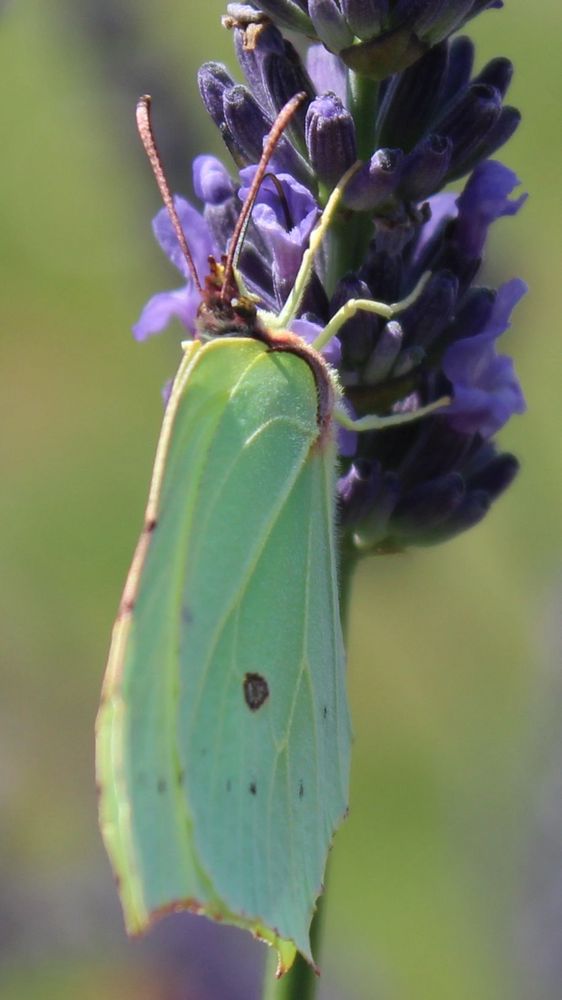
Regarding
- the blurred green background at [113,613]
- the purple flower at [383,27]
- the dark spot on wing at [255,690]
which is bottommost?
the blurred green background at [113,613]

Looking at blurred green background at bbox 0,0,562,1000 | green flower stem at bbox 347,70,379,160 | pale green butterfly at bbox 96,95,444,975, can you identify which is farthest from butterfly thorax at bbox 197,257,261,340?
blurred green background at bbox 0,0,562,1000

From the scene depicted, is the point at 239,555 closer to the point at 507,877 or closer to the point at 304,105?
the point at 304,105

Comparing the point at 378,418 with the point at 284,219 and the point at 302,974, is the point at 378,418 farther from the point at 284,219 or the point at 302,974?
the point at 302,974

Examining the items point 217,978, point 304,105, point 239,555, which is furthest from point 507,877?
point 304,105

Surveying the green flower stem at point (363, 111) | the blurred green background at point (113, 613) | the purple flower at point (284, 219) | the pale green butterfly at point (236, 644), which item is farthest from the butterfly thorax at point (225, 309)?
the blurred green background at point (113, 613)

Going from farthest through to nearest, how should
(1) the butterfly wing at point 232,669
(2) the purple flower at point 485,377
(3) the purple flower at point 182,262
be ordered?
(3) the purple flower at point 182,262
(2) the purple flower at point 485,377
(1) the butterfly wing at point 232,669

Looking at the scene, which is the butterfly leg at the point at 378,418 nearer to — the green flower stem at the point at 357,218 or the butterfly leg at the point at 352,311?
the butterfly leg at the point at 352,311
